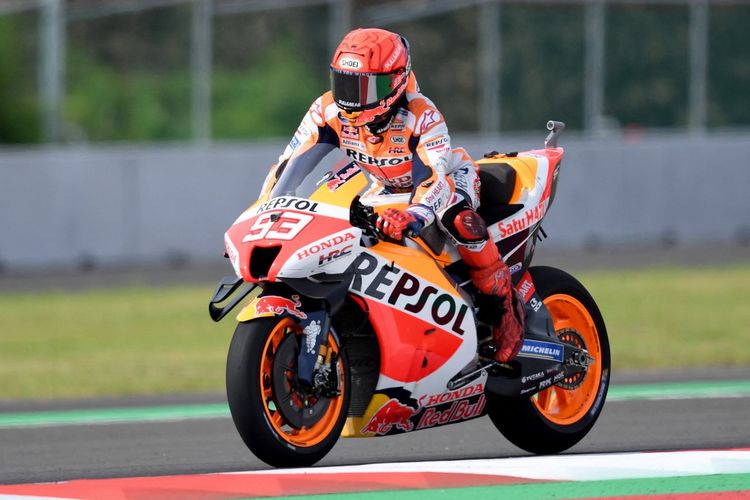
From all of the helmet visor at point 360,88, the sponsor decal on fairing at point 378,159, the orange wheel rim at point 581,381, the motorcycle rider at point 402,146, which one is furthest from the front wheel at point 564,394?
the helmet visor at point 360,88

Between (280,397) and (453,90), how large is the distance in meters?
15.7

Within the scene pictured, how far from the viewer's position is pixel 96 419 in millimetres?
9883

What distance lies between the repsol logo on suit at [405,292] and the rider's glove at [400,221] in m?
0.19

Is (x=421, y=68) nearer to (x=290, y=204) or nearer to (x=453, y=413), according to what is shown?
(x=453, y=413)

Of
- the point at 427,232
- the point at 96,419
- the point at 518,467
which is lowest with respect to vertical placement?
the point at 96,419

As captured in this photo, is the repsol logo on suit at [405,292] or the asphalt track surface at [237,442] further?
the asphalt track surface at [237,442]

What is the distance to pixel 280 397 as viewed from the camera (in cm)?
641

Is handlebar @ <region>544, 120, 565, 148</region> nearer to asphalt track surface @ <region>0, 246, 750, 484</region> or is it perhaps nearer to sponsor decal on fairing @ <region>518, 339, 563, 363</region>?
sponsor decal on fairing @ <region>518, 339, 563, 363</region>

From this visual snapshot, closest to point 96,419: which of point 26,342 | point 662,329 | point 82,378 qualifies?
point 82,378

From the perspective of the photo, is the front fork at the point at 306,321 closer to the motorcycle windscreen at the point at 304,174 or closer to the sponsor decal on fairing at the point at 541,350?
the motorcycle windscreen at the point at 304,174

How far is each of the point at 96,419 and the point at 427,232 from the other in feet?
11.8

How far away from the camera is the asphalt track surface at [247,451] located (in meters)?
7.46

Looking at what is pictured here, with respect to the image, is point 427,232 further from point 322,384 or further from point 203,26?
point 203,26

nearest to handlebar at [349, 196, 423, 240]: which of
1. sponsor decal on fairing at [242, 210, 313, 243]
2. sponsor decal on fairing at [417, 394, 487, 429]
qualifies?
sponsor decal on fairing at [242, 210, 313, 243]
